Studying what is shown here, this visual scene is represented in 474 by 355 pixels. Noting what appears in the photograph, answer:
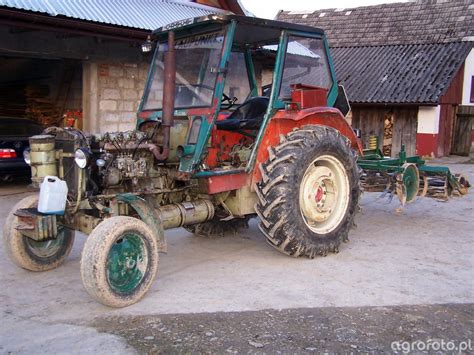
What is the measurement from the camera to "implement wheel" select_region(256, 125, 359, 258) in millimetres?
5121

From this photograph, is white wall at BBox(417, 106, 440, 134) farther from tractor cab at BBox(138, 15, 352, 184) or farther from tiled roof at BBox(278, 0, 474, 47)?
tractor cab at BBox(138, 15, 352, 184)

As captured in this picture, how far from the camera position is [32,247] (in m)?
4.98

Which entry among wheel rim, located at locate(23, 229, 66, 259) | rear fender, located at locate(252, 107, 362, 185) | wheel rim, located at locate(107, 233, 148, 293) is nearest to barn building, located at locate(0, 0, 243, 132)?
wheel rim, located at locate(23, 229, 66, 259)

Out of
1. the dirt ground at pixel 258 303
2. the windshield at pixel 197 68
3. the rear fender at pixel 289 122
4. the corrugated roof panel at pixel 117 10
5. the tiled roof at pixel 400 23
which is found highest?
the tiled roof at pixel 400 23

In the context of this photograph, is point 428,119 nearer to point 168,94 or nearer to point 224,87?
point 224,87

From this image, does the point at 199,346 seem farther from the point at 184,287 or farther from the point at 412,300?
the point at 412,300

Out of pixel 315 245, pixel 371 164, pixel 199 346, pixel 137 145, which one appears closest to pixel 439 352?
pixel 199 346

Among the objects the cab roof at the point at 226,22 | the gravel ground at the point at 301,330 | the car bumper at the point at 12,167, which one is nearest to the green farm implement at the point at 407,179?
the cab roof at the point at 226,22

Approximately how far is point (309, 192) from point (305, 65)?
4.71ft

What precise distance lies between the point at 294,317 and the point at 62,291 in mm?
2049

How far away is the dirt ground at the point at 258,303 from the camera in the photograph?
3.65 meters

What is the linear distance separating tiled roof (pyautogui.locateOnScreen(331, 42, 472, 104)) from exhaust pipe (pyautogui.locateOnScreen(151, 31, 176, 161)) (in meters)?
13.5

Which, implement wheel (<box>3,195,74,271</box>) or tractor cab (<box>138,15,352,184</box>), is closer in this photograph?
implement wheel (<box>3,195,74,271</box>)

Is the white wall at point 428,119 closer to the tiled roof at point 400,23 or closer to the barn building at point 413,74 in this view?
the barn building at point 413,74
